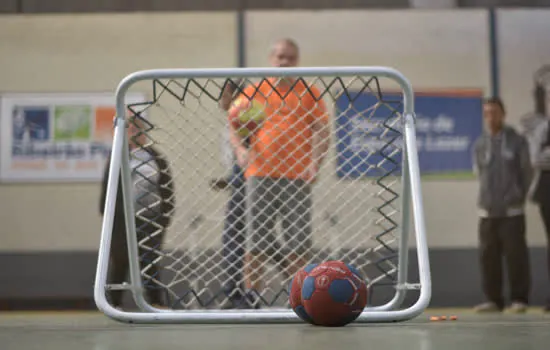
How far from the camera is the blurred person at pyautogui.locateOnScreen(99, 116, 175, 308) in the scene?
2.76 m

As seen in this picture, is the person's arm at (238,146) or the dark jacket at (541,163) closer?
the person's arm at (238,146)

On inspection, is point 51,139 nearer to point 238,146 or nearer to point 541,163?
point 238,146

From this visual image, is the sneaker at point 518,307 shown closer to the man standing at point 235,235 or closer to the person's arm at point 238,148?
the man standing at point 235,235

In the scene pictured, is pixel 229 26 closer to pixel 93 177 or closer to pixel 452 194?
pixel 93 177

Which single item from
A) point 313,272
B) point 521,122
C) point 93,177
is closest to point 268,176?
point 313,272

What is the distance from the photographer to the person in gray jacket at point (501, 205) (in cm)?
443

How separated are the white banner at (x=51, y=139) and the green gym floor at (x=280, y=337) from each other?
348 cm

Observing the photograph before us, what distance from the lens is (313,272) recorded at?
199 centimetres

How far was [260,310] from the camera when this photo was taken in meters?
2.38

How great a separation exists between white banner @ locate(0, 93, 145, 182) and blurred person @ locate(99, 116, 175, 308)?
1.60 m

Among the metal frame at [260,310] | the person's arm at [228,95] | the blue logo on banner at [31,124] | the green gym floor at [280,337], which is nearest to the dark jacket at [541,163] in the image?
the metal frame at [260,310]

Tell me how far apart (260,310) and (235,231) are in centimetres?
69

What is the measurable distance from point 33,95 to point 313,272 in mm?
4158

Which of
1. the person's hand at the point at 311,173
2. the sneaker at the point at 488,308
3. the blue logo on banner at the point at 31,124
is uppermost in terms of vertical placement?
the blue logo on banner at the point at 31,124
